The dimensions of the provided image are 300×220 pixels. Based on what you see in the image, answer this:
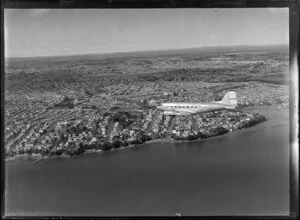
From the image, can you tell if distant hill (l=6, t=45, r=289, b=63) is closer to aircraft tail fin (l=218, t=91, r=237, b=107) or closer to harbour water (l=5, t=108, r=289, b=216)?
aircraft tail fin (l=218, t=91, r=237, b=107)

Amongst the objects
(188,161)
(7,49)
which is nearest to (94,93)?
(7,49)

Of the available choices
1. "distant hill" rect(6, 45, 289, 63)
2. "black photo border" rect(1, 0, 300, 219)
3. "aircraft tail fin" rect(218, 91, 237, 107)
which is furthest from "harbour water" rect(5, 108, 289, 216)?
"distant hill" rect(6, 45, 289, 63)

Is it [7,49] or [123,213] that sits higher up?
[7,49]

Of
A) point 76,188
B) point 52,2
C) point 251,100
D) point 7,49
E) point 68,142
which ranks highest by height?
point 52,2

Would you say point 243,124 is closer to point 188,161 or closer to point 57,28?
point 188,161
